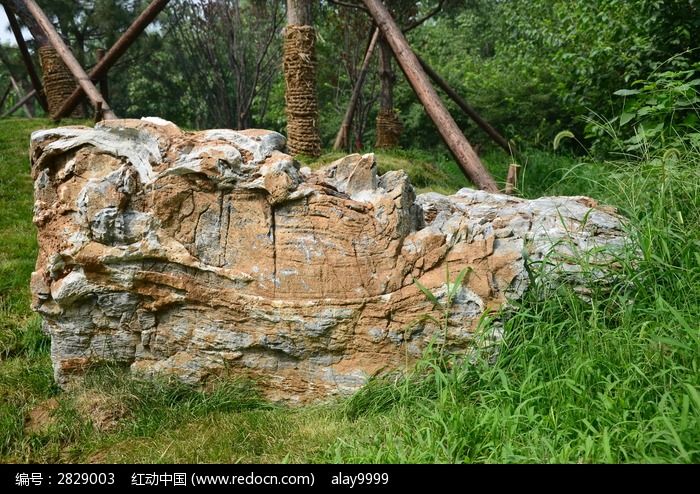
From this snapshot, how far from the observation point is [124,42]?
7.78 meters

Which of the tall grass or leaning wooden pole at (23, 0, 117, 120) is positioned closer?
the tall grass

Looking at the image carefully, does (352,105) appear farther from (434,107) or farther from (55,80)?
(55,80)

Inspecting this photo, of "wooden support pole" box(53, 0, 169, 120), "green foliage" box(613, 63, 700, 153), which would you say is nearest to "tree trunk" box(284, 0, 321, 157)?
"wooden support pole" box(53, 0, 169, 120)

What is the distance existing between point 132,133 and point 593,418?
2.73m

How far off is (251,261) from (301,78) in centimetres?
476

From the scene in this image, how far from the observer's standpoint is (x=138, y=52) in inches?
547

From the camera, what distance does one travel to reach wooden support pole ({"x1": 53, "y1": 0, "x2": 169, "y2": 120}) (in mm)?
7508

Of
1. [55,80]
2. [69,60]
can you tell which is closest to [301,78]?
[69,60]

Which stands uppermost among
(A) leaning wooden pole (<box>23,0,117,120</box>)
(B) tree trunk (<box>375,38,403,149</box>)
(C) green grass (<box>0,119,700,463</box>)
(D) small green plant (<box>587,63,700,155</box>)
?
(A) leaning wooden pole (<box>23,0,117,120</box>)

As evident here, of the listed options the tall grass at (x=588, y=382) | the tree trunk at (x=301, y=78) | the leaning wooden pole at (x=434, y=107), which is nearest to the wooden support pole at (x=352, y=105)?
the tree trunk at (x=301, y=78)

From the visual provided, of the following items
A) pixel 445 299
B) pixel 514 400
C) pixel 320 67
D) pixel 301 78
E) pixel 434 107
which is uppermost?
pixel 320 67

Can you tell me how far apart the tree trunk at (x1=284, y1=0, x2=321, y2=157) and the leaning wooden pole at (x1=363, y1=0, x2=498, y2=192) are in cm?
127

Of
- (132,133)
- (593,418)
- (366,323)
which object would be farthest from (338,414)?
(132,133)

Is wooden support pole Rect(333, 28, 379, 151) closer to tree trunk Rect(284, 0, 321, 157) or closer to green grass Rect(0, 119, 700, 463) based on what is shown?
tree trunk Rect(284, 0, 321, 157)
